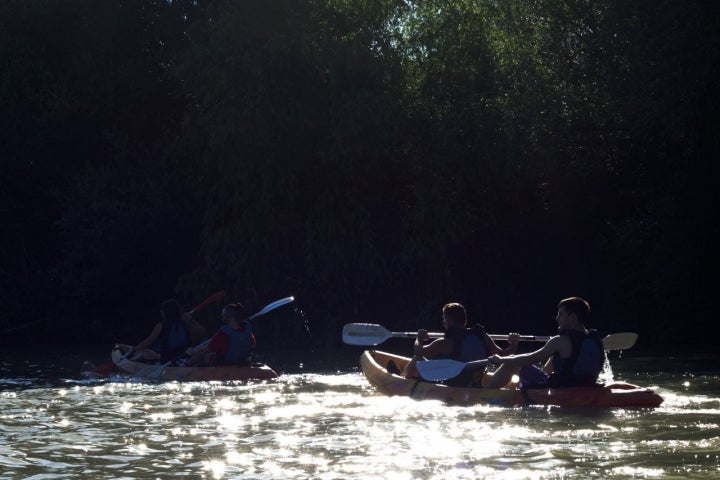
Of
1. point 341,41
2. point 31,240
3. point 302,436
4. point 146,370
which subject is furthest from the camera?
point 31,240

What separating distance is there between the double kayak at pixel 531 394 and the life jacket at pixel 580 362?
4.6 inches

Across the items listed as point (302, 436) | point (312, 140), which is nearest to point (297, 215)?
point (312, 140)

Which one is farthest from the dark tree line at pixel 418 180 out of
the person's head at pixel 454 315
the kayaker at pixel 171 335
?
the person's head at pixel 454 315

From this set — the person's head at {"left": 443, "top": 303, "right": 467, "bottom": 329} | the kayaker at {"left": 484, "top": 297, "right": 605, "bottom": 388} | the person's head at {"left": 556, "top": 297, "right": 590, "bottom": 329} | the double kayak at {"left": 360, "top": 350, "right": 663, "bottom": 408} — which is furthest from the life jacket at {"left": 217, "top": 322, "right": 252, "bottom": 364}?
the person's head at {"left": 556, "top": 297, "right": 590, "bottom": 329}

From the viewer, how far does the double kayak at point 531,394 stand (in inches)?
446

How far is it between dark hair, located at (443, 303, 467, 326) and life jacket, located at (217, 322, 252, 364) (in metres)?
3.32

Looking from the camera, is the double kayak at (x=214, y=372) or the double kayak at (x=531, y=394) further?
the double kayak at (x=214, y=372)

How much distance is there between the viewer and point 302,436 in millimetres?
9602

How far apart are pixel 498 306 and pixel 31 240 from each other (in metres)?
10.9

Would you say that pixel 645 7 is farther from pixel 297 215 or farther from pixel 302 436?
pixel 302 436

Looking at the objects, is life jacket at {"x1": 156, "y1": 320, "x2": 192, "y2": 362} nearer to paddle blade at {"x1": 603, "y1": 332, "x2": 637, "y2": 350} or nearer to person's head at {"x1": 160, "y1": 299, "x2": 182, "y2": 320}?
person's head at {"x1": 160, "y1": 299, "x2": 182, "y2": 320}

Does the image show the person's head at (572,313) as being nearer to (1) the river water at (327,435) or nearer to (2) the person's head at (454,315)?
(1) the river water at (327,435)

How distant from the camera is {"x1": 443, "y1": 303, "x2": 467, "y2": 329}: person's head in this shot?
41.0 ft

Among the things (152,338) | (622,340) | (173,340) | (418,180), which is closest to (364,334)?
(173,340)
